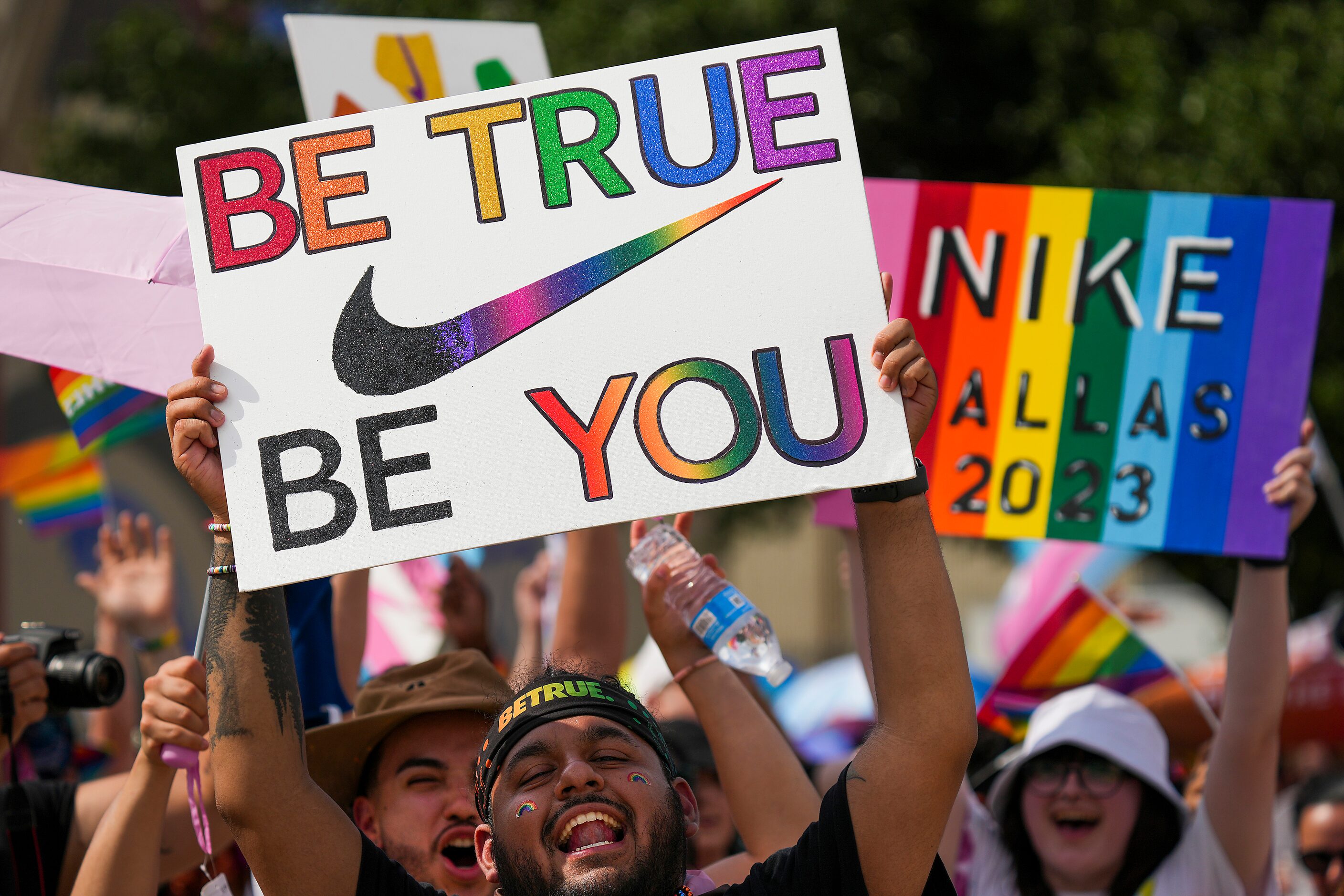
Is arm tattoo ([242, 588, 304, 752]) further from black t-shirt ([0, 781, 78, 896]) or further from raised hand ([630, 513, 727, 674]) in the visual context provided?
black t-shirt ([0, 781, 78, 896])

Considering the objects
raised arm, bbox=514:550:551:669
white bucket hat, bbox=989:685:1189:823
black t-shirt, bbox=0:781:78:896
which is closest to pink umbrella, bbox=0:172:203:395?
black t-shirt, bbox=0:781:78:896

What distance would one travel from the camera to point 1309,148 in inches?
363

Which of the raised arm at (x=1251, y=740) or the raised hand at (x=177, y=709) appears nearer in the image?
the raised hand at (x=177, y=709)

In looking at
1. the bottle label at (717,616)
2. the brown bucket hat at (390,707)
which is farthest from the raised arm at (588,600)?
the bottle label at (717,616)

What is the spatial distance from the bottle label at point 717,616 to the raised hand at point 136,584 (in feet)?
5.39

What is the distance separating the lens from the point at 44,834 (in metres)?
2.94

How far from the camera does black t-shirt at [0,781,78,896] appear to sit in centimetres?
288

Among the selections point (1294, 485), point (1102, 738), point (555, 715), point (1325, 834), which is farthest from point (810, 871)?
point (1325, 834)

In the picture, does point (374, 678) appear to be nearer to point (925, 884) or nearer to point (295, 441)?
point (295, 441)

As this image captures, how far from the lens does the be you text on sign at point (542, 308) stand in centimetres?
229

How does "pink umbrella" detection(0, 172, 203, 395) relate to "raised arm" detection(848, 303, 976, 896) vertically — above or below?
above

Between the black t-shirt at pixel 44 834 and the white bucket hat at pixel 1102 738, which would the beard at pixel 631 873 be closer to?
the black t-shirt at pixel 44 834

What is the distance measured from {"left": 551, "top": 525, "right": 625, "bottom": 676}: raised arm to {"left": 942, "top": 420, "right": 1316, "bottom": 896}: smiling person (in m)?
0.91

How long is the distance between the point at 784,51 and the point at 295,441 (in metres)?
1.04
